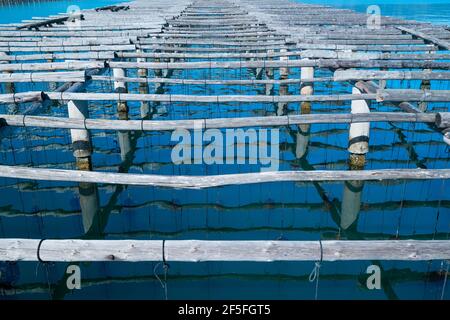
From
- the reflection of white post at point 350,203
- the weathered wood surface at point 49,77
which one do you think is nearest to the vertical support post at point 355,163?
the reflection of white post at point 350,203

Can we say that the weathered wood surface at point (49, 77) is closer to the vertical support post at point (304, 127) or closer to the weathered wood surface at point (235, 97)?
the weathered wood surface at point (235, 97)

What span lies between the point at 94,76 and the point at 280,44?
739cm

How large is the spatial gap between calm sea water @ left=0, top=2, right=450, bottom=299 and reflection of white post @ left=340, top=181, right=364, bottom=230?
→ 3cm

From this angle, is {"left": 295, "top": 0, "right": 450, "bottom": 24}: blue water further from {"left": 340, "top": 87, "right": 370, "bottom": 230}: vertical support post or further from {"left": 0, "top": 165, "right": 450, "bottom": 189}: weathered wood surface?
{"left": 0, "top": 165, "right": 450, "bottom": 189}: weathered wood surface

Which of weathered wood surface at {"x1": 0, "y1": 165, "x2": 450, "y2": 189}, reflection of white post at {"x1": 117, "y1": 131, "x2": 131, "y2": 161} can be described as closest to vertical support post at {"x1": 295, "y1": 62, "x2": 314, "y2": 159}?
reflection of white post at {"x1": 117, "y1": 131, "x2": 131, "y2": 161}

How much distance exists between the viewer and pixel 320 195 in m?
11.2

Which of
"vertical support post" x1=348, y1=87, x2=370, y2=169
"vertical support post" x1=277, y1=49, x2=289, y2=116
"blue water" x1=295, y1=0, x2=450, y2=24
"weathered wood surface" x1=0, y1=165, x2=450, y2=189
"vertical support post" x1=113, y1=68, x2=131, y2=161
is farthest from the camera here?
"blue water" x1=295, y1=0, x2=450, y2=24

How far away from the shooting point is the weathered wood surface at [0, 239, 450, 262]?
475 cm

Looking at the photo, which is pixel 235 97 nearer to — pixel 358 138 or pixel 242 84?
pixel 242 84

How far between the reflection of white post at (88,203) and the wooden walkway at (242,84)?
3.55ft

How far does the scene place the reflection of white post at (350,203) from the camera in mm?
10109

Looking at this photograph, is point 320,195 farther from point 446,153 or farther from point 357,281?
point 446,153

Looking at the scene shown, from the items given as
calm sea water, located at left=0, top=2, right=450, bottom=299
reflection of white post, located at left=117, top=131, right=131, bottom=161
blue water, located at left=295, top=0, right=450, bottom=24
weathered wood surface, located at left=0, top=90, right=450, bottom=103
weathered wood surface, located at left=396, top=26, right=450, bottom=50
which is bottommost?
calm sea water, located at left=0, top=2, right=450, bottom=299
